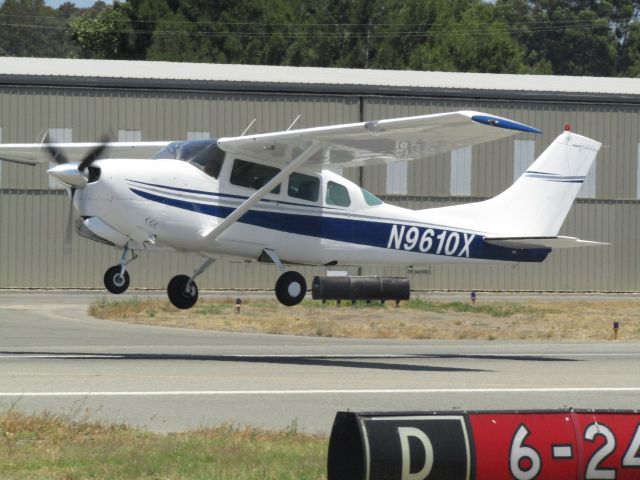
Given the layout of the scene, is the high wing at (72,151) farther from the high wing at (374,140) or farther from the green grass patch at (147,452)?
the green grass patch at (147,452)

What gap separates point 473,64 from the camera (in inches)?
2813

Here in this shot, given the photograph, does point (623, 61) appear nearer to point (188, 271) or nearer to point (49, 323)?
point (188, 271)

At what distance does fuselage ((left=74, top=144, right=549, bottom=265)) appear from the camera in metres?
18.5

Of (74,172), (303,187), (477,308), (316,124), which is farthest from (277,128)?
(74,172)

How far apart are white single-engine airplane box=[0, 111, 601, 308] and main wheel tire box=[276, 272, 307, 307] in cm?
2

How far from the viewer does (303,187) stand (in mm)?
20156

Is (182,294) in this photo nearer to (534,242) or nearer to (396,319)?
(534,242)

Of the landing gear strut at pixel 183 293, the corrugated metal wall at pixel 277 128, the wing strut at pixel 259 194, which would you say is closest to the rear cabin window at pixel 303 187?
the wing strut at pixel 259 194

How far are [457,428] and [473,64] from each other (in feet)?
214

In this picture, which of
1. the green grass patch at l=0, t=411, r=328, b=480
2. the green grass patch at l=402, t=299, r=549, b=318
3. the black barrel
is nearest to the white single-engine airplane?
the green grass patch at l=0, t=411, r=328, b=480

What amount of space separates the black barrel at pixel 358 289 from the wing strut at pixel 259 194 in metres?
11.3

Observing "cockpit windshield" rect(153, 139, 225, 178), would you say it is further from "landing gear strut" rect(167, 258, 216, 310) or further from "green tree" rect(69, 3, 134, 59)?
"green tree" rect(69, 3, 134, 59)

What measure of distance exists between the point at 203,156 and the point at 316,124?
18.9 meters

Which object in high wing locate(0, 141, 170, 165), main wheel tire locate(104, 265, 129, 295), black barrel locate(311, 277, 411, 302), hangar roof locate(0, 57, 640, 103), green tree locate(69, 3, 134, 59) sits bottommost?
black barrel locate(311, 277, 411, 302)
